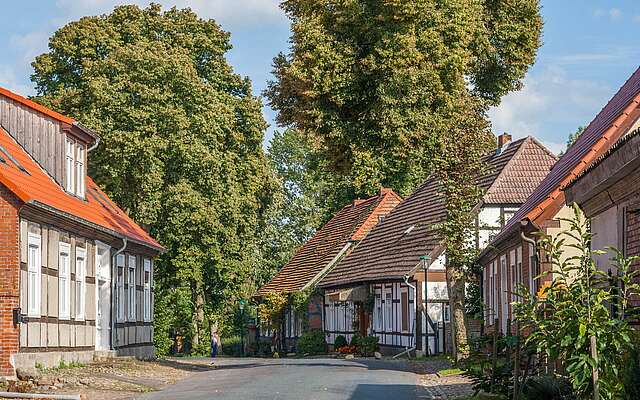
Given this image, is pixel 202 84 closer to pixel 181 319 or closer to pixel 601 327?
pixel 181 319

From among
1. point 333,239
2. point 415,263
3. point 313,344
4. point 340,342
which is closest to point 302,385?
point 415,263

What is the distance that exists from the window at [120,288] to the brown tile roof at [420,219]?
9.31 m

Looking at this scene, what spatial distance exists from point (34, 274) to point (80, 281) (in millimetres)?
4696

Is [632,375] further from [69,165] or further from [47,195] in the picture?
[69,165]

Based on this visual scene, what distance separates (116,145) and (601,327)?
1488 inches

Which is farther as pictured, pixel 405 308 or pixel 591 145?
pixel 405 308

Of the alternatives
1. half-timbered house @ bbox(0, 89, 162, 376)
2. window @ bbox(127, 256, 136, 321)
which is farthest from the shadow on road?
window @ bbox(127, 256, 136, 321)

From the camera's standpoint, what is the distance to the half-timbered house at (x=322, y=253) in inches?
2096

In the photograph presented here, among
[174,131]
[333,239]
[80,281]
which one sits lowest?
[80,281]

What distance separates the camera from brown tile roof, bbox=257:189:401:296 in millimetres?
53000

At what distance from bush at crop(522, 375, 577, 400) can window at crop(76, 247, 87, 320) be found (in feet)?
54.9

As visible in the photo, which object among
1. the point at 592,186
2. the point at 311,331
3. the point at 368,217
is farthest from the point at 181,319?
the point at 592,186

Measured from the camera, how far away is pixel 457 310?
3247cm

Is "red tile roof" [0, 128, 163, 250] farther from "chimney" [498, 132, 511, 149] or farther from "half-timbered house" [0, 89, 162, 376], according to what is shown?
"chimney" [498, 132, 511, 149]
